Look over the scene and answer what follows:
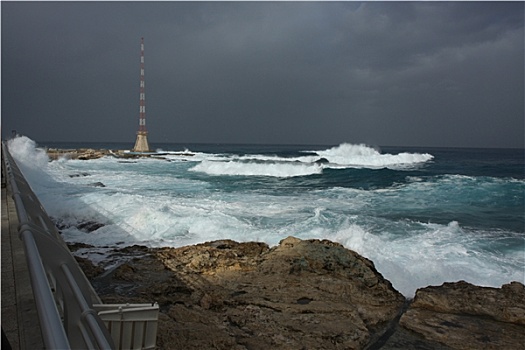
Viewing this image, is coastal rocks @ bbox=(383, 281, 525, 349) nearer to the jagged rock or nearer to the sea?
the sea

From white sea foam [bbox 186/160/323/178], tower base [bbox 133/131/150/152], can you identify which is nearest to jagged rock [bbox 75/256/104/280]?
white sea foam [bbox 186/160/323/178]

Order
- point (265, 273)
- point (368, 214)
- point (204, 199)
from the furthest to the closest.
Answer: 1. point (204, 199)
2. point (368, 214)
3. point (265, 273)

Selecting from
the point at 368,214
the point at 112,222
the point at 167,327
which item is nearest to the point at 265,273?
the point at 167,327

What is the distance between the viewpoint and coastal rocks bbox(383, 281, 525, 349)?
4.12 meters

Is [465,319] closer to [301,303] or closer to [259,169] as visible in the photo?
[301,303]

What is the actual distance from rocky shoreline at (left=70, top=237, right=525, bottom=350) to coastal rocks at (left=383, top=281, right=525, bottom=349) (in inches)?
0.5

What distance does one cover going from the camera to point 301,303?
15.4ft

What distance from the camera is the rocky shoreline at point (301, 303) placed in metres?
3.98

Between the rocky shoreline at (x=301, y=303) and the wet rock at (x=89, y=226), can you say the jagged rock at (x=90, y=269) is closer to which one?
the rocky shoreline at (x=301, y=303)

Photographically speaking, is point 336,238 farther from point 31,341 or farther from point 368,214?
point 31,341

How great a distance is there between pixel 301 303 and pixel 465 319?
2.10m

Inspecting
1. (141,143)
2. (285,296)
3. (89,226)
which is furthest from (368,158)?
(285,296)

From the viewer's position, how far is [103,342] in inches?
46.9

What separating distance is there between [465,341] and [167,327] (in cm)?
339
